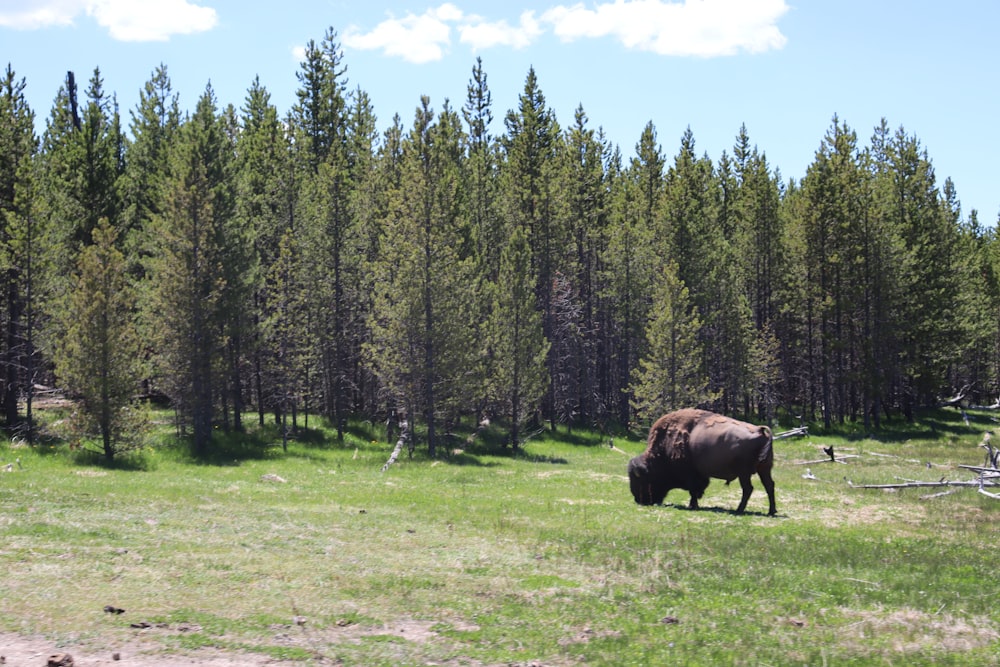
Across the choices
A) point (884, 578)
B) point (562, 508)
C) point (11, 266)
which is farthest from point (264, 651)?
point (11, 266)

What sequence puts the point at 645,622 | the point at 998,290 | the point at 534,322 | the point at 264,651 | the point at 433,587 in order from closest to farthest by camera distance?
the point at 264,651, the point at 645,622, the point at 433,587, the point at 534,322, the point at 998,290

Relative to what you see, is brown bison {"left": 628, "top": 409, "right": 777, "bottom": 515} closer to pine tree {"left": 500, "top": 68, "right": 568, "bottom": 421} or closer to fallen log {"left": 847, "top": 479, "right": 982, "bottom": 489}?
fallen log {"left": 847, "top": 479, "right": 982, "bottom": 489}

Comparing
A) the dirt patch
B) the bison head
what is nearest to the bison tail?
the bison head

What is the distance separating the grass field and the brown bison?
794 mm

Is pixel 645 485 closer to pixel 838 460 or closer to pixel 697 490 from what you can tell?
pixel 697 490

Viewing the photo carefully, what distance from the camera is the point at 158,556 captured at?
14.4m

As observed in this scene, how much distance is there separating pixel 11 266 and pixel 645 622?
35755 mm

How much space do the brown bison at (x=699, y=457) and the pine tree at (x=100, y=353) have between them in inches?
877

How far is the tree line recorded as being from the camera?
3944 cm

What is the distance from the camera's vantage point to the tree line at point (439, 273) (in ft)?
129

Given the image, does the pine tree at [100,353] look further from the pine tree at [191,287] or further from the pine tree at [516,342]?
the pine tree at [516,342]

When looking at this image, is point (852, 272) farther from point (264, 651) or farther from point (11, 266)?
point (264, 651)

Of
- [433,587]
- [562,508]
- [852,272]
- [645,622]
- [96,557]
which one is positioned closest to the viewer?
[645,622]

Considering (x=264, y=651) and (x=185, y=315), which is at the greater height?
(x=185, y=315)
